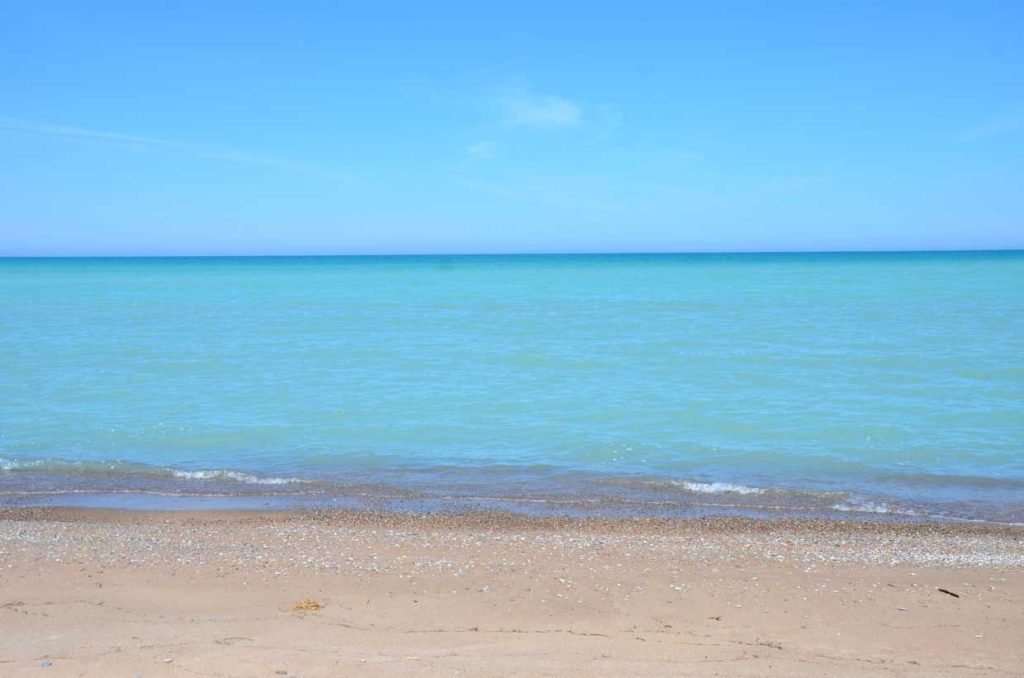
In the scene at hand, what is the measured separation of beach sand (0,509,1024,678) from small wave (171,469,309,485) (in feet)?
5.52

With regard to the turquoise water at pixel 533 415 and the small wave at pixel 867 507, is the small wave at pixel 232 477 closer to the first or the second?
the turquoise water at pixel 533 415

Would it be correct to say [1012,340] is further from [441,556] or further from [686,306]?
[441,556]

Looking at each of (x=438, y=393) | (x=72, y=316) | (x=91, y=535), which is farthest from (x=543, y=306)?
(x=91, y=535)

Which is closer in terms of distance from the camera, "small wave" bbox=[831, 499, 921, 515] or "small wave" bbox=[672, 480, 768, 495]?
"small wave" bbox=[831, 499, 921, 515]

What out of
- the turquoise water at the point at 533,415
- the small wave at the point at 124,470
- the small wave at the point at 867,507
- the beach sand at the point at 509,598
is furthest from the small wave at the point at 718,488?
the small wave at the point at 124,470

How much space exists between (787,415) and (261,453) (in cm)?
755

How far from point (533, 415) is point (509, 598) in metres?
7.33

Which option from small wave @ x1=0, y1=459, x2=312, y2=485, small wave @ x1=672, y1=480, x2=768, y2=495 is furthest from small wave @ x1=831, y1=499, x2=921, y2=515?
small wave @ x1=0, y1=459, x2=312, y2=485

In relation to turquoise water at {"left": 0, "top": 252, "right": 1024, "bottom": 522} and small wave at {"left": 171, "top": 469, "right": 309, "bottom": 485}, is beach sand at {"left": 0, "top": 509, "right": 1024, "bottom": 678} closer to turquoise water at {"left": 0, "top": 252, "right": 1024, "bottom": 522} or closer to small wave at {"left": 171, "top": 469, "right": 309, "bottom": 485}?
turquoise water at {"left": 0, "top": 252, "right": 1024, "bottom": 522}

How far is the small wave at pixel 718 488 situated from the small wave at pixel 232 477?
442 cm

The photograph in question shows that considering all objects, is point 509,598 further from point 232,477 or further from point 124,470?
point 124,470

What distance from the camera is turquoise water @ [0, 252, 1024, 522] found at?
10.1 metres

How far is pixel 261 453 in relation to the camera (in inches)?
460

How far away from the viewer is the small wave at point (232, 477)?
1043cm
